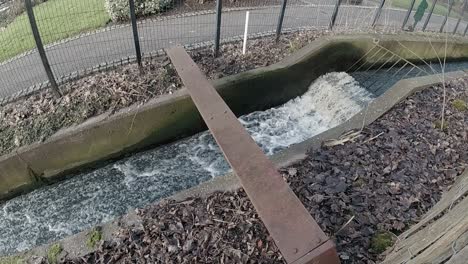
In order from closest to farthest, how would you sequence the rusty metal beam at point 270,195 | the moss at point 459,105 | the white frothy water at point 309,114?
the rusty metal beam at point 270,195, the moss at point 459,105, the white frothy water at point 309,114

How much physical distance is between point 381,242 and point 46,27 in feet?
28.4

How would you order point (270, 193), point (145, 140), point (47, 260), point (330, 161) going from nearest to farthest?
point (270, 193), point (47, 260), point (330, 161), point (145, 140)

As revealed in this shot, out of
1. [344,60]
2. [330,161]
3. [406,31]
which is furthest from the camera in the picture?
[406,31]

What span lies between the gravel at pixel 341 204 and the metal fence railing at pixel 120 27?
3.57 m

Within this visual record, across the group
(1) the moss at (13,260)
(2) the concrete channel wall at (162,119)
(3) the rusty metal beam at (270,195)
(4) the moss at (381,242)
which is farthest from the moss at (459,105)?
(1) the moss at (13,260)

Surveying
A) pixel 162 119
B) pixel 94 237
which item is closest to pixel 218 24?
pixel 162 119

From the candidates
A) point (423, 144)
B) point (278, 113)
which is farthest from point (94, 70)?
point (423, 144)

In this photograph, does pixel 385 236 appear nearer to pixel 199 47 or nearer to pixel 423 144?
pixel 423 144

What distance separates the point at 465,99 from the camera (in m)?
6.02

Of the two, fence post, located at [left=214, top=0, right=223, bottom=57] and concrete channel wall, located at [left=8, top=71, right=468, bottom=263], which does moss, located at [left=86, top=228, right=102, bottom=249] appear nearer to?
concrete channel wall, located at [left=8, top=71, right=468, bottom=263]

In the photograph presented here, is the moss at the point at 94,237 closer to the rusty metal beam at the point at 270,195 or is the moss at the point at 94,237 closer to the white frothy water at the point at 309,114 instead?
the rusty metal beam at the point at 270,195

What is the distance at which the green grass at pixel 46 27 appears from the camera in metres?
8.59

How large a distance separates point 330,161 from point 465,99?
116 inches

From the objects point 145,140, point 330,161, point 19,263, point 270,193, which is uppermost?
point 270,193
